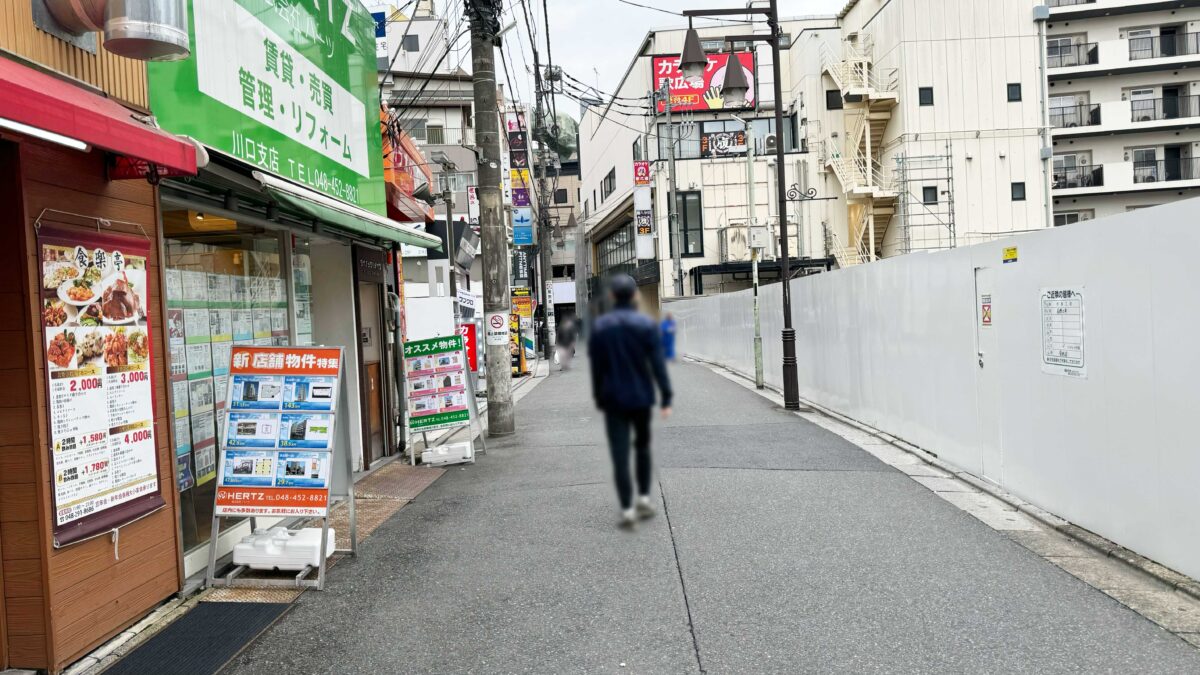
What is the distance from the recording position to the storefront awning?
8.39 m

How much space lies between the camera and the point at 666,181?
2217 mm

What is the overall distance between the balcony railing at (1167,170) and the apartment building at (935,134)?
15.8m

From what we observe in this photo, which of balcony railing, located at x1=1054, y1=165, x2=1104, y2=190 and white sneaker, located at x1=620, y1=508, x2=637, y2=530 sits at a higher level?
balcony railing, located at x1=1054, y1=165, x2=1104, y2=190

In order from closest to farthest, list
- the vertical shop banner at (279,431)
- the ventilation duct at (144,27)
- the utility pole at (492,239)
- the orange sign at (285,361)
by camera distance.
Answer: the ventilation duct at (144,27)
the vertical shop banner at (279,431)
the orange sign at (285,361)
the utility pole at (492,239)

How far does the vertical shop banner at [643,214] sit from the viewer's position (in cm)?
179

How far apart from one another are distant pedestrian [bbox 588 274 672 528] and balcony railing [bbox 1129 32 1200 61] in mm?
63192

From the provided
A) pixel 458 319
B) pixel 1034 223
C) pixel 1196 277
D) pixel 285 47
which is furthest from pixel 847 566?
pixel 1034 223

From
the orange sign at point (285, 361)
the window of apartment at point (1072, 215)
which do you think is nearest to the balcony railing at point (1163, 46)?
the window of apartment at point (1072, 215)

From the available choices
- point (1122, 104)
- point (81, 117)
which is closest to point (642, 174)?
point (81, 117)

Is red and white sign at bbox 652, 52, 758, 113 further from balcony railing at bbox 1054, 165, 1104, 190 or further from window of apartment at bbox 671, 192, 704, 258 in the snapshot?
balcony railing at bbox 1054, 165, 1104, 190

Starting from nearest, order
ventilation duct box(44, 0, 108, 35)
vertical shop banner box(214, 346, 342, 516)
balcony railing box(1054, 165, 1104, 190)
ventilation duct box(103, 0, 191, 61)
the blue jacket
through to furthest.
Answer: the blue jacket < ventilation duct box(103, 0, 191, 61) < ventilation duct box(44, 0, 108, 35) < vertical shop banner box(214, 346, 342, 516) < balcony railing box(1054, 165, 1104, 190)

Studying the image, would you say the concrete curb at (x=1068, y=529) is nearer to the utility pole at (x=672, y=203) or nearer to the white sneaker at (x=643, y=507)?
the utility pole at (x=672, y=203)

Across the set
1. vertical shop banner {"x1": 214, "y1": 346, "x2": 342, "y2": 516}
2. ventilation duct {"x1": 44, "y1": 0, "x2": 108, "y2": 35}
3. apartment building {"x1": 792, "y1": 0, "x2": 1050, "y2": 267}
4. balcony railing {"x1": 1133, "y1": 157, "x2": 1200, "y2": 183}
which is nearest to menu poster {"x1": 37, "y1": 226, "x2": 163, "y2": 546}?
vertical shop banner {"x1": 214, "y1": 346, "x2": 342, "y2": 516}

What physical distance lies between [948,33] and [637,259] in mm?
42407
